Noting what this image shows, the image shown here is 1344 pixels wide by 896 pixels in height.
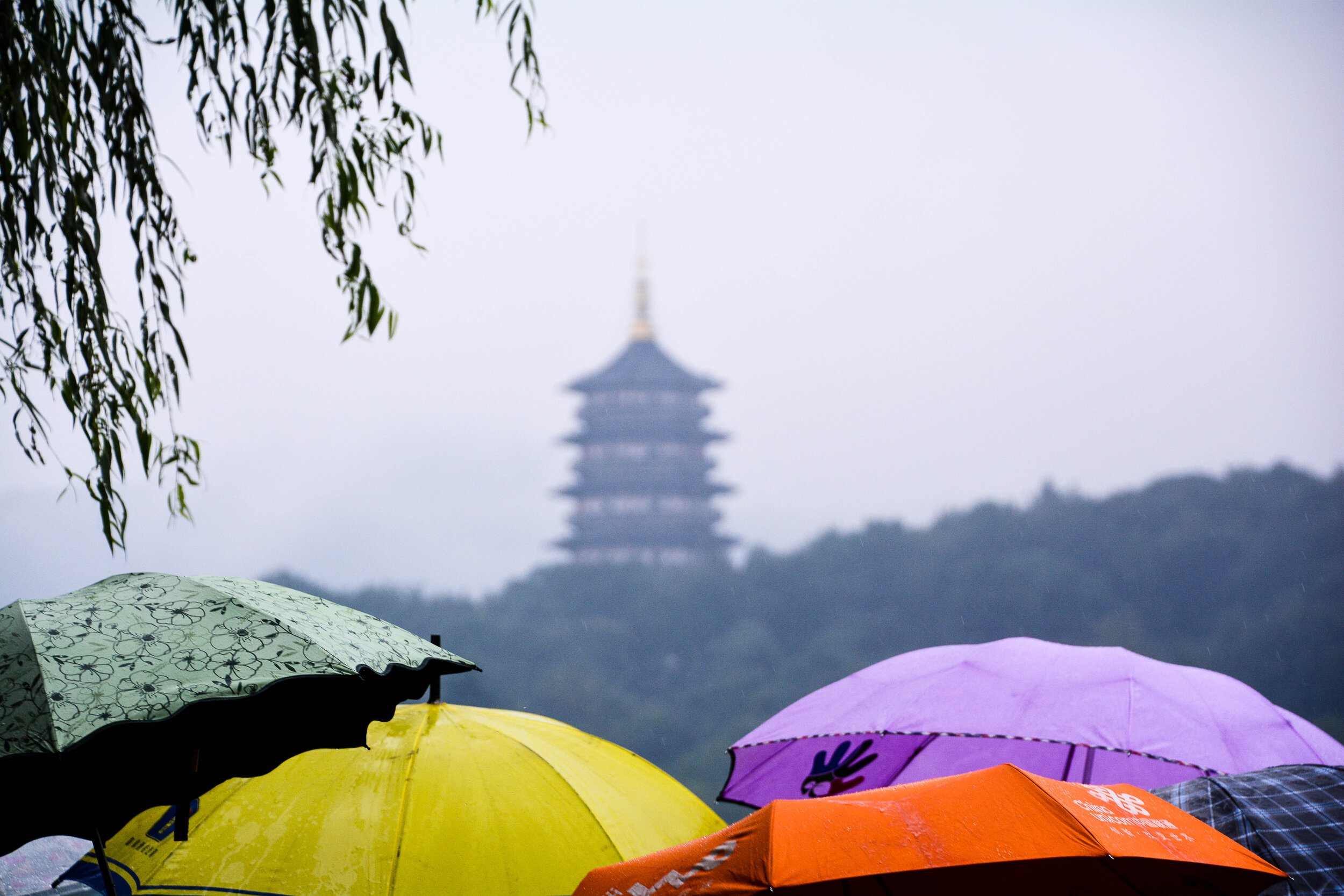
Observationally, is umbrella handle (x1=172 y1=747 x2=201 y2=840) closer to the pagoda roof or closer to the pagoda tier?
the pagoda tier

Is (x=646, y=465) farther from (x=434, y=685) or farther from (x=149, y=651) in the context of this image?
(x=149, y=651)

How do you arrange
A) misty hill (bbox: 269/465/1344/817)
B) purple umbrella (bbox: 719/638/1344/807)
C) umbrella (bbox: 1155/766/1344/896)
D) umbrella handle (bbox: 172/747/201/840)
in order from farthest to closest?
misty hill (bbox: 269/465/1344/817) → purple umbrella (bbox: 719/638/1344/807) → umbrella handle (bbox: 172/747/201/840) → umbrella (bbox: 1155/766/1344/896)

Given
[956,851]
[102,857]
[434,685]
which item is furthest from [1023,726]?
[102,857]

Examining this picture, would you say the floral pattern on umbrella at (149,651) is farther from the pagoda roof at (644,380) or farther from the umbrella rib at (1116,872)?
the pagoda roof at (644,380)

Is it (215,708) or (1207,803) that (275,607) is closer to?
(215,708)

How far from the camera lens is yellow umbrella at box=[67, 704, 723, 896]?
2291 mm

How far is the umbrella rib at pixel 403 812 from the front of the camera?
7.54 ft

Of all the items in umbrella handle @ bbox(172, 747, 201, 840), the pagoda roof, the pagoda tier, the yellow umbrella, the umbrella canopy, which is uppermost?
the pagoda roof

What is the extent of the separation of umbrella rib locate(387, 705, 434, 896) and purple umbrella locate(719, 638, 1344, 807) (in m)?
0.82

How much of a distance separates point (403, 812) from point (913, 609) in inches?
1569

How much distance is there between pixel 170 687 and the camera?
6.19 feet

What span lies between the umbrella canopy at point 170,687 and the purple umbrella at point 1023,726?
3.40 ft

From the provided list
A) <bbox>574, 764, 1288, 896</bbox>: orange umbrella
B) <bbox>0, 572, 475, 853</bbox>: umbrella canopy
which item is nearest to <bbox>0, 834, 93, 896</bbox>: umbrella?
<bbox>0, 572, 475, 853</bbox>: umbrella canopy

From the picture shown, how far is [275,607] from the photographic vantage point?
2.14 m
